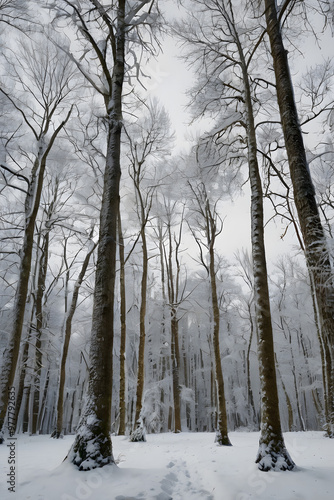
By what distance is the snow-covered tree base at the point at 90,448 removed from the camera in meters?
3.19

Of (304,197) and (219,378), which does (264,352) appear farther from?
(219,378)

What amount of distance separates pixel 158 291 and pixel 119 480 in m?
19.1

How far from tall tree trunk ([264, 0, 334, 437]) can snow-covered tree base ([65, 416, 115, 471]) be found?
9.23 ft

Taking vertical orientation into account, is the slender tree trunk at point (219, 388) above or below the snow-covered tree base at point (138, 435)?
above

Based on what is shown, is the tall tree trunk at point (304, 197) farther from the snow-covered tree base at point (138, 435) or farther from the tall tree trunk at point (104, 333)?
the snow-covered tree base at point (138, 435)

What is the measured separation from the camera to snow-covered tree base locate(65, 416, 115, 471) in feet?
10.5

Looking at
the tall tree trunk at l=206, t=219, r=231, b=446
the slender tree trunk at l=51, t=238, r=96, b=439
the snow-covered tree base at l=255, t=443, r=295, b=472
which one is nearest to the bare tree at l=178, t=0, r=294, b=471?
the snow-covered tree base at l=255, t=443, r=295, b=472

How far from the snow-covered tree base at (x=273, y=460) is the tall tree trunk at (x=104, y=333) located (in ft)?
6.40

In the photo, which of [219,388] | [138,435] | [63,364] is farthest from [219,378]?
[63,364]

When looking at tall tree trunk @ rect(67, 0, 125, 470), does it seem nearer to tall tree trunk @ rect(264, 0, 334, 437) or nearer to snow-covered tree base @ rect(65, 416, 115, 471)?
snow-covered tree base @ rect(65, 416, 115, 471)

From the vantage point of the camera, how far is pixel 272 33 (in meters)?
5.29

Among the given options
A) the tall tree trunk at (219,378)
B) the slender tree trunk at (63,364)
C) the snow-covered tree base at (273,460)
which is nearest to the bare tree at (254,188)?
the snow-covered tree base at (273,460)

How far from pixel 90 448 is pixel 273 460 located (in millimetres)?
2340

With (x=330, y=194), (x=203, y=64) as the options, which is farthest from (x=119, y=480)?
(x=330, y=194)
